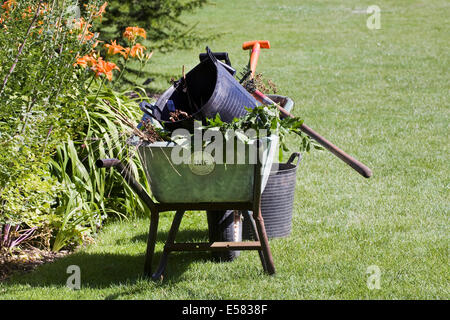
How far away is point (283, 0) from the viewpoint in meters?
20.0

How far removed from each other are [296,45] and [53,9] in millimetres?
10787

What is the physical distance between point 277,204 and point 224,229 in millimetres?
465

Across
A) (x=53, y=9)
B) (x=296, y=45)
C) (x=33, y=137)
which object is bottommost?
(x=296, y=45)

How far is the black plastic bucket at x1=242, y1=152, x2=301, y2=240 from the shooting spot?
4.34m

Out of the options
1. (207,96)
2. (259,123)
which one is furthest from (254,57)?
(259,123)

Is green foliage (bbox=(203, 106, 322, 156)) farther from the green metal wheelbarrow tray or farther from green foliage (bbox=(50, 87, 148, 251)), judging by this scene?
green foliage (bbox=(50, 87, 148, 251))

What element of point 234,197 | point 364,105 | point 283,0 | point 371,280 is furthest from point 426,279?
point 283,0

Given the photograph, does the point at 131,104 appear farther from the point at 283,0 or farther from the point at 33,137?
the point at 283,0

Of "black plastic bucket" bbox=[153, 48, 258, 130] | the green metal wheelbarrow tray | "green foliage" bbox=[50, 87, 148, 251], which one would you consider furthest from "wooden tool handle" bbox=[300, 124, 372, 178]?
"green foliage" bbox=[50, 87, 148, 251]

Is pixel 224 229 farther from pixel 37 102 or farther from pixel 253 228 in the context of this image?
pixel 37 102

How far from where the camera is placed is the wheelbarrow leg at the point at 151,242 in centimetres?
366

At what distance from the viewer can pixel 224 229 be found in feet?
13.3

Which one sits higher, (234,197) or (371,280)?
(234,197)
